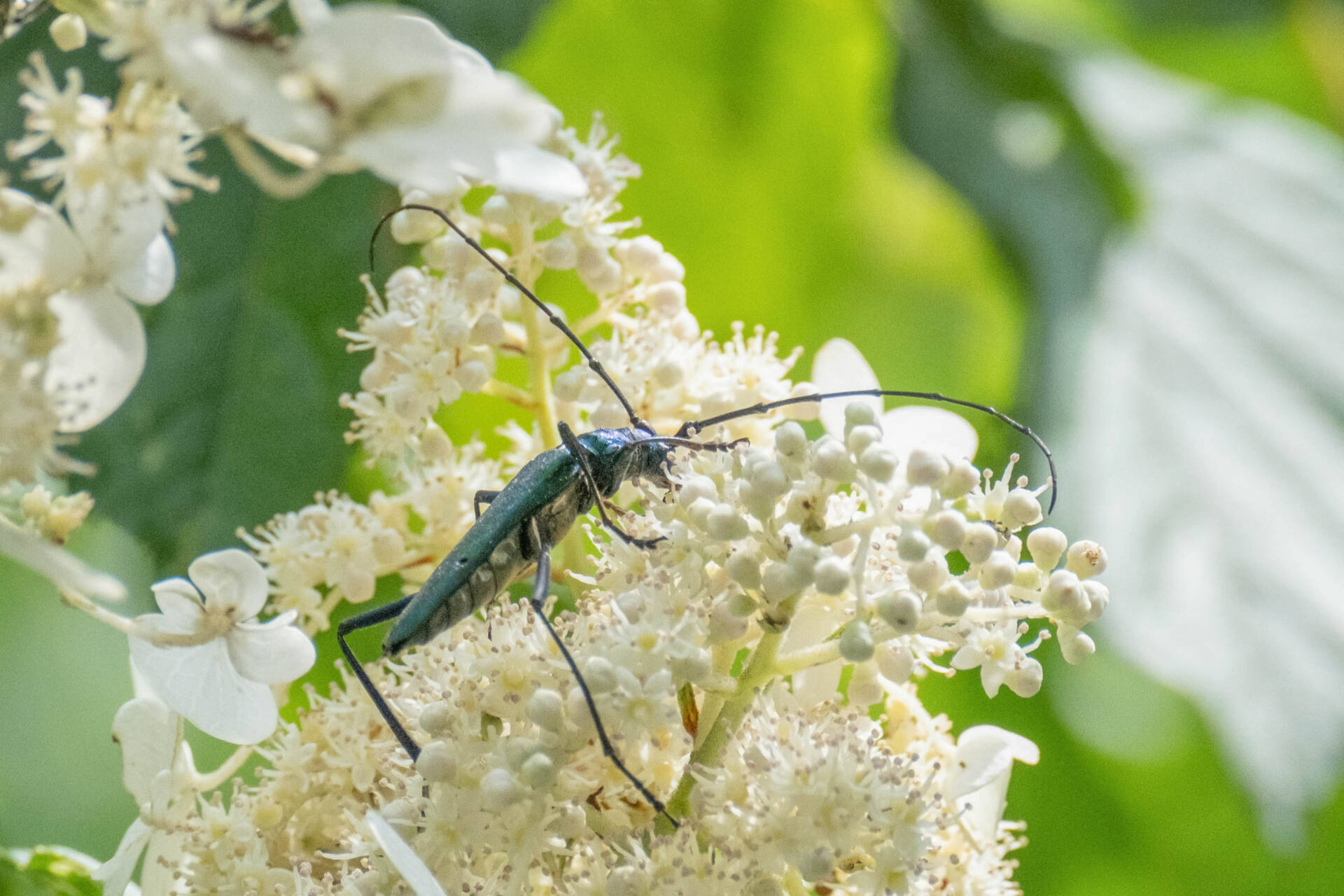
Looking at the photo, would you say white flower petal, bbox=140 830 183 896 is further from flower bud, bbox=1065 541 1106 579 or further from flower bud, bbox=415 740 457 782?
flower bud, bbox=1065 541 1106 579

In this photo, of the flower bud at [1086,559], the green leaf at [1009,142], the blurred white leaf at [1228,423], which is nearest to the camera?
the flower bud at [1086,559]

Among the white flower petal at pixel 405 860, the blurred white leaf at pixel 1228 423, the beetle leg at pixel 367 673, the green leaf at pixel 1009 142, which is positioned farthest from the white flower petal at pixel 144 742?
the green leaf at pixel 1009 142

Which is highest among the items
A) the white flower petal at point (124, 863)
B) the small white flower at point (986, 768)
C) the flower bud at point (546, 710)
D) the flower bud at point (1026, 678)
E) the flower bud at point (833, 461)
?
the flower bud at point (833, 461)

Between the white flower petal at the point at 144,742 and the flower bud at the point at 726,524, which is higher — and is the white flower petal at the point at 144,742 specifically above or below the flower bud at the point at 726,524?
below

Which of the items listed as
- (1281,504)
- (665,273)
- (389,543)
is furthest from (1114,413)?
(389,543)

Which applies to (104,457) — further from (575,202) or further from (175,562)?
(575,202)

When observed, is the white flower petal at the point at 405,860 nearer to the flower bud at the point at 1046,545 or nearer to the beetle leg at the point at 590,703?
the beetle leg at the point at 590,703

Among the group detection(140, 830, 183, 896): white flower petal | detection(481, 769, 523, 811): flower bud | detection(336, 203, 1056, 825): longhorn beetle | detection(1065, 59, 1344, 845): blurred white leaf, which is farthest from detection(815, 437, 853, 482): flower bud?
detection(1065, 59, 1344, 845): blurred white leaf
